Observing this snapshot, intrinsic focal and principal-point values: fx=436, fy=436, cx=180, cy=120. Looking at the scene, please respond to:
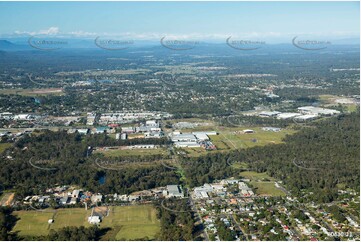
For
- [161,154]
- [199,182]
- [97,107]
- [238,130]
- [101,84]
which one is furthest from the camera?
[101,84]

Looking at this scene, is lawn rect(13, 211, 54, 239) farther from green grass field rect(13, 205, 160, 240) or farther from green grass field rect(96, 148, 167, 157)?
green grass field rect(96, 148, 167, 157)

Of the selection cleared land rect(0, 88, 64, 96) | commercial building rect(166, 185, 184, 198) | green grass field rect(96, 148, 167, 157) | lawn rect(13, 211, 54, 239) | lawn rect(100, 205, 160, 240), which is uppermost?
commercial building rect(166, 185, 184, 198)

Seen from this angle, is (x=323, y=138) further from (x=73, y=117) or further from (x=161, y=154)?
(x=73, y=117)

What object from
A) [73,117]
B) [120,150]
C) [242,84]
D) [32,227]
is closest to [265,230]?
[32,227]

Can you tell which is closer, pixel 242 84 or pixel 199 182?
pixel 199 182

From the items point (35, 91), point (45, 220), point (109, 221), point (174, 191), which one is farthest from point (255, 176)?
point (35, 91)

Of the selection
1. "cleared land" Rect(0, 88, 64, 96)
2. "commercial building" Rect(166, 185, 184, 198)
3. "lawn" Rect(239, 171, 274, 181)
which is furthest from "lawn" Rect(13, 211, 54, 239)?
"cleared land" Rect(0, 88, 64, 96)

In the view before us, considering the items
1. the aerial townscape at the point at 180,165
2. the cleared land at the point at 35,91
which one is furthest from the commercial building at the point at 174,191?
the cleared land at the point at 35,91
